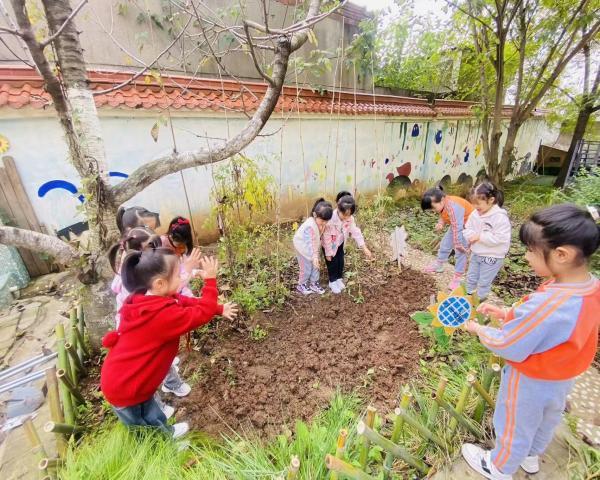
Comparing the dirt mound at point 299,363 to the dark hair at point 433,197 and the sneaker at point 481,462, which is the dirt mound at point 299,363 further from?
the dark hair at point 433,197

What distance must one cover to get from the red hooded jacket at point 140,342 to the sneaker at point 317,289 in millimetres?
2218

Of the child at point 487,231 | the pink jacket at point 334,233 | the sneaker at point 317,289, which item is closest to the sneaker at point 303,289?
the sneaker at point 317,289

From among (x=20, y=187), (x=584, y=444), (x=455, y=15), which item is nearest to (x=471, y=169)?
(x=455, y=15)

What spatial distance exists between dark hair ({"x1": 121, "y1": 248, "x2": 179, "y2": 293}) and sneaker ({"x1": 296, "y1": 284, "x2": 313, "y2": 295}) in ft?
7.49

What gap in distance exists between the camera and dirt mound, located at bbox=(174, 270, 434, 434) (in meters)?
2.15

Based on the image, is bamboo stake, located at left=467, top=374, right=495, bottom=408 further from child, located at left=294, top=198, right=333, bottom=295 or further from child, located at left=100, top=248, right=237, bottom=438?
child, located at left=294, top=198, right=333, bottom=295

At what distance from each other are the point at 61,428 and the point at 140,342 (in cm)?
73

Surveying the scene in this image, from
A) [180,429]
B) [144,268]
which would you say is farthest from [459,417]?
[144,268]

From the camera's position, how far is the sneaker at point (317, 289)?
3.69 m

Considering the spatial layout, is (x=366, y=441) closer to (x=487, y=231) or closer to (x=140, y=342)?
(x=140, y=342)

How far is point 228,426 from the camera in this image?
1.99 metres

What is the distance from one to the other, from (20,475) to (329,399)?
2.00 meters

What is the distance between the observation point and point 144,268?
1.52 metres

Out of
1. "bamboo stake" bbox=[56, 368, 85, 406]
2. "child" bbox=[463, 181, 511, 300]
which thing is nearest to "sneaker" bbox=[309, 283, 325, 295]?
"child" bbox=[463, 181, 511, 300]
